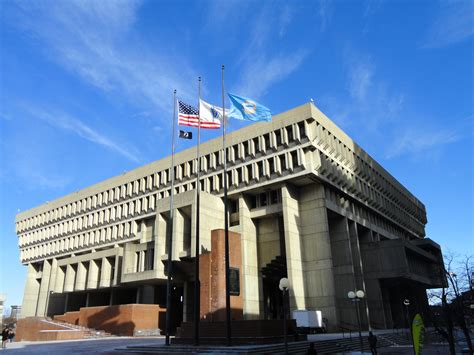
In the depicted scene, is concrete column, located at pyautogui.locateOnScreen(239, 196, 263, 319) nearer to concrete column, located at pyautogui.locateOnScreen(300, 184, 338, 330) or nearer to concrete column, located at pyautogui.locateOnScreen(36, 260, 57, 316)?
concrete column, located at pyautogui.locateOnScreen(300, 184, 338, 330)

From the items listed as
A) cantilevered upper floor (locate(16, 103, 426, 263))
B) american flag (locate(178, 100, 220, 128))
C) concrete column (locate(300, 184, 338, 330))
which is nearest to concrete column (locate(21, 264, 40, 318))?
cantilevered upper floor (locate(16, 103, 426, 263))

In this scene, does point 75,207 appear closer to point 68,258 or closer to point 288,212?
point 68,258

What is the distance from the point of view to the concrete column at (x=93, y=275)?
66.4 metres

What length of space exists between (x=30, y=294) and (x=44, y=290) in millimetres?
8538

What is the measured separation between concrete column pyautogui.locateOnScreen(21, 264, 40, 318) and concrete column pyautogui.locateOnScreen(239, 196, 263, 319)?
54.8m

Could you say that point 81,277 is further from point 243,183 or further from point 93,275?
point 243,183

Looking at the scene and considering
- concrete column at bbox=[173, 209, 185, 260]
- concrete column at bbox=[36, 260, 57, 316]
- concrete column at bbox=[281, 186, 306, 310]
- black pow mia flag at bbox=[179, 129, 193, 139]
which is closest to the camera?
black pow mia flag at bbox=[179, 129, 193, 139]

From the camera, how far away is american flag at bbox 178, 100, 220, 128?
27.4 m

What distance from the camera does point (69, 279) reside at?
71250 mm

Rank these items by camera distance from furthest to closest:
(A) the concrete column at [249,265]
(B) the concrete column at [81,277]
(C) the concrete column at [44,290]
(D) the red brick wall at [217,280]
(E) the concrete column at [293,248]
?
(C) the concrete column at [44,290]
(B) the concrete column at [81,277]
(A) the concrete column at [249,265]
(E) the concrete column at [293,248]
(D) the red brick wall at [217,280]

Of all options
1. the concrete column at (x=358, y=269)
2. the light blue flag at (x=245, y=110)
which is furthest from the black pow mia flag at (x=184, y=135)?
the concrete column at (x=358, y=269)

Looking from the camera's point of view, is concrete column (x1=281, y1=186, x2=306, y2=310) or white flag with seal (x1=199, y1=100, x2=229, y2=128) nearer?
white flag with seal (x1=199, y1=100, x2=229, y2=128)

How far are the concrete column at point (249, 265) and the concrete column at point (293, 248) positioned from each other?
4.56m

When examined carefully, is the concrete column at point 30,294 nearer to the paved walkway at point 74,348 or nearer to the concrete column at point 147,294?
the concrete column at point 147,294
